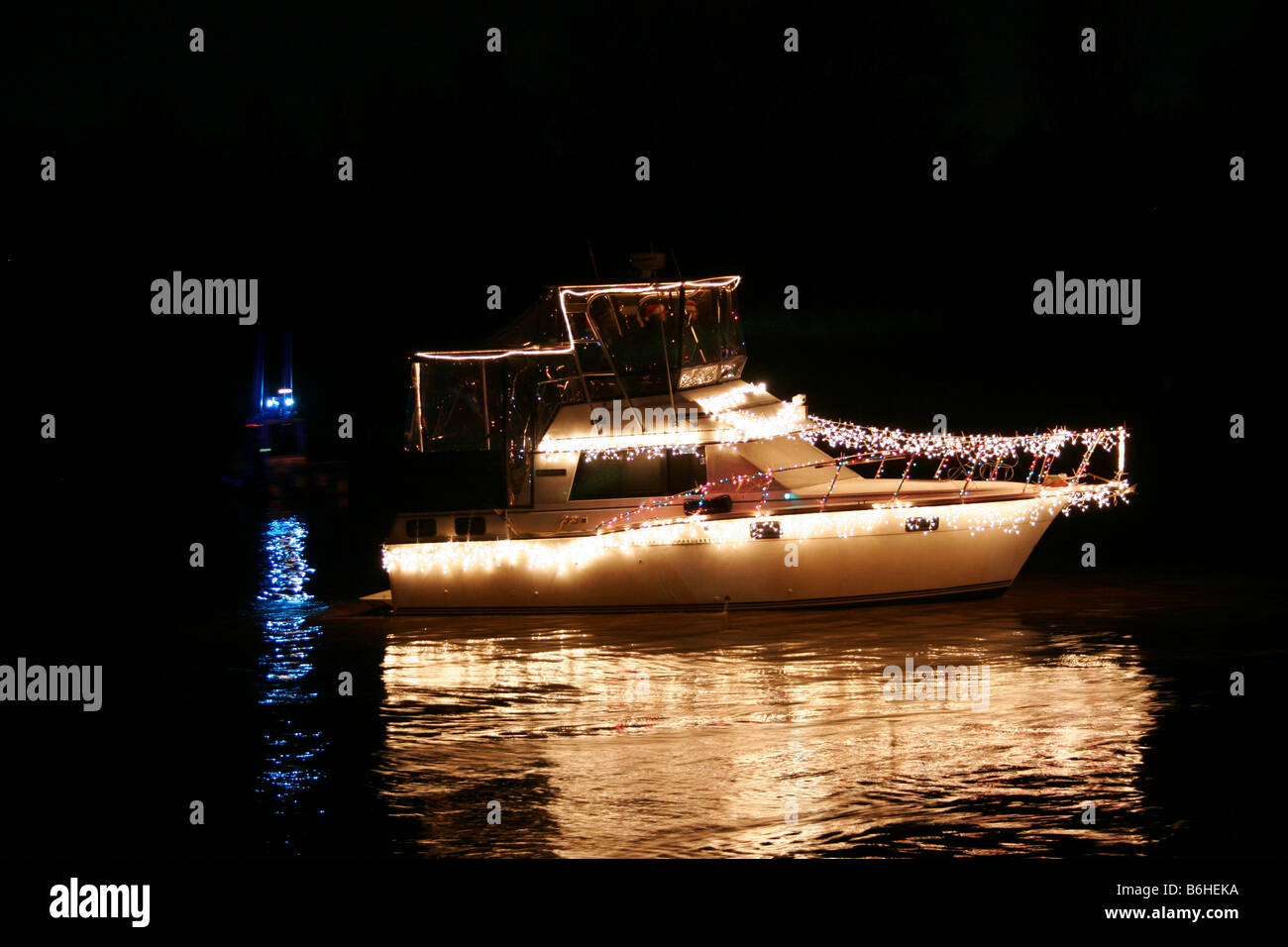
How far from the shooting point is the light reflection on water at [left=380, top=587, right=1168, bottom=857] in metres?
9.25


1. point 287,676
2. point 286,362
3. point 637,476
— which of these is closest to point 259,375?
point 286,362

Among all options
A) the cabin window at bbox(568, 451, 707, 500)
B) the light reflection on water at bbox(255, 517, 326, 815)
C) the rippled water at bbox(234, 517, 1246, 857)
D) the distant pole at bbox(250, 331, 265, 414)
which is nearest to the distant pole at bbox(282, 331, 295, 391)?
the distant pole at bbox(250, 331, 265, 414)

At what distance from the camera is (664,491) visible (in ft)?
53.1

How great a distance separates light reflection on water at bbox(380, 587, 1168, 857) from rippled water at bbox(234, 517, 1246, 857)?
0.10ft

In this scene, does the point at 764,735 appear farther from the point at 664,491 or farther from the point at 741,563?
the point at 664,491

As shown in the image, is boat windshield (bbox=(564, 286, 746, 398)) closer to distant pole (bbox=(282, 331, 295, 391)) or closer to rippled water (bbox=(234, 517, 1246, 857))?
rippled water (bbox=(234, 517, 1246, 857))

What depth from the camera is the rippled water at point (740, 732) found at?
930 cm

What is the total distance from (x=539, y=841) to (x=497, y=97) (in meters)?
43.2

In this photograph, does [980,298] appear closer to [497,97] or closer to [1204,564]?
[497,97]

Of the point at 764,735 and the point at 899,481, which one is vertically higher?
the point at 899,481

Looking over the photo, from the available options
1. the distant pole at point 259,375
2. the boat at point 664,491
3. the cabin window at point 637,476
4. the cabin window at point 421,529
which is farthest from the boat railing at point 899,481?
the distant pole at point 259,375

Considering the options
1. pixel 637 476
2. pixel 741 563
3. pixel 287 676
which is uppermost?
pixel 637 476

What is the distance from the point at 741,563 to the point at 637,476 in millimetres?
1641
